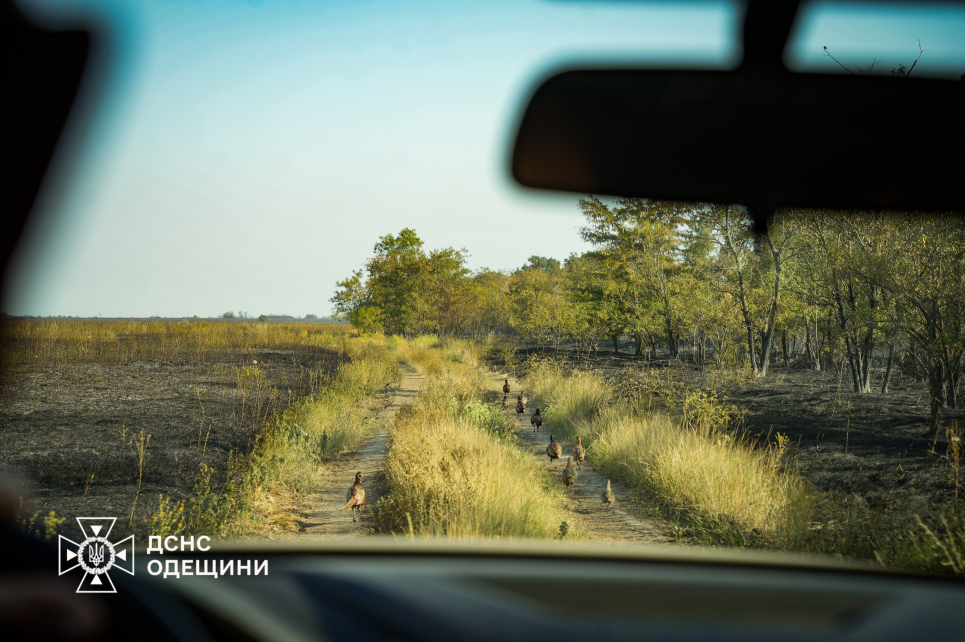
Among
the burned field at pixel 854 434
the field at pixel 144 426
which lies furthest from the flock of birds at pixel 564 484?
the burned field at pixel 854 434

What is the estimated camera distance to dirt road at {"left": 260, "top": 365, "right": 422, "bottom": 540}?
19.5ft

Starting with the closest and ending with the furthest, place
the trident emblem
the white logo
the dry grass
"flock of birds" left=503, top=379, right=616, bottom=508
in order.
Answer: the white logo, the trident emblem, the dry grass, "flock of birds" left=503, top=379, right=616, bottom=508

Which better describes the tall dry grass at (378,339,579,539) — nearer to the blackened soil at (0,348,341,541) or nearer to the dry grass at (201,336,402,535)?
the dry grass at (201,336,402,535)

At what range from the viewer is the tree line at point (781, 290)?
23.1 ft

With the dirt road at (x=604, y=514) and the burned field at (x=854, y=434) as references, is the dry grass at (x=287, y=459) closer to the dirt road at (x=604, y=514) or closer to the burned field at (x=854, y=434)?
the dirt road at (x=604, y=514)

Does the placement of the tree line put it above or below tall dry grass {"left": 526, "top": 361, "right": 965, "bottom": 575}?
above

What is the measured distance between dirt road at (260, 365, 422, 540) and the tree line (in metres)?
4.22

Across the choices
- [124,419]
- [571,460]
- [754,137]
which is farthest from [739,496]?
[124,419]

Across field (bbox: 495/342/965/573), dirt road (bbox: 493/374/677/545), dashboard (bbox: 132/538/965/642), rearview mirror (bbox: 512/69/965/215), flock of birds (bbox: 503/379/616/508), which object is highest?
rearview mirror (bbox: 512/69/965/215)

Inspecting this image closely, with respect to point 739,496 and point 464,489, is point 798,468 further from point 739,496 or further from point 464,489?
point 464,489

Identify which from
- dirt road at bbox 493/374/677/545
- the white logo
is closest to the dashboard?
the white logo

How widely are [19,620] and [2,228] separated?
248cm

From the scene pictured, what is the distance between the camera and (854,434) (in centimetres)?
781

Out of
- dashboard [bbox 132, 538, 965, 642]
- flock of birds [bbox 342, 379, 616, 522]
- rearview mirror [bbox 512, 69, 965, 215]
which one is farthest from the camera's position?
flock of birds [bbox 342, 379, 616, 522]
